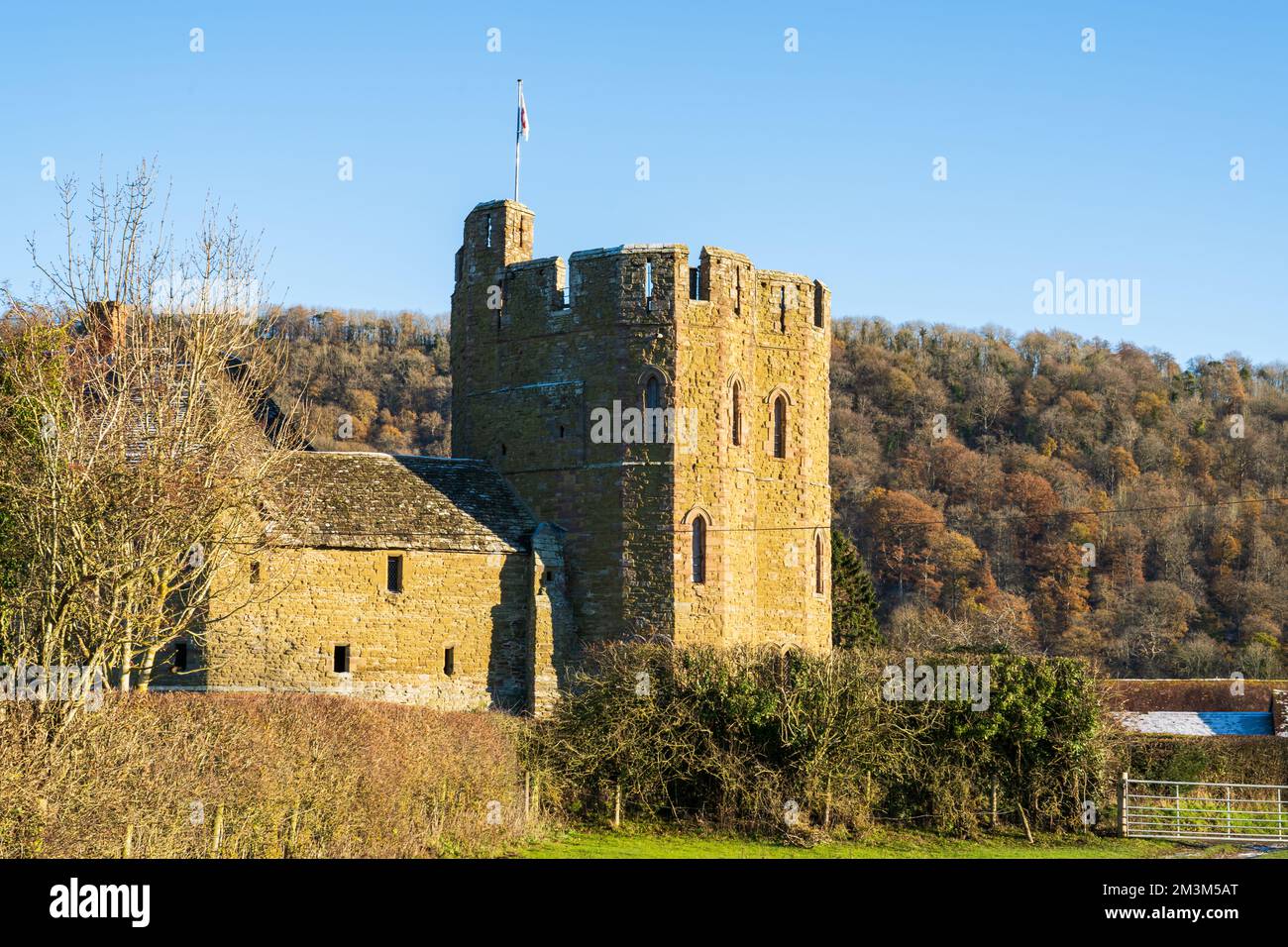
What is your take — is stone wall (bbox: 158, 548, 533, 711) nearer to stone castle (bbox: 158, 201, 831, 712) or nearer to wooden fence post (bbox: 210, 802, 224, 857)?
stone castle (bbox: 158, 201, 831, 712)

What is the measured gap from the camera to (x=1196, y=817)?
29.6 meters

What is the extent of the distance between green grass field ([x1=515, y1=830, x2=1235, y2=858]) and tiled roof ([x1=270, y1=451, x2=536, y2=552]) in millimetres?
8043

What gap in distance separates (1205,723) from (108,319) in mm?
30855

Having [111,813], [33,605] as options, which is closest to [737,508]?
[33,605]

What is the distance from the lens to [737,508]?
112 feet

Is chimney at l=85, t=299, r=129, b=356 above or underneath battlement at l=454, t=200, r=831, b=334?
underneath

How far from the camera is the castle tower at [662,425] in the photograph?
3331 cm

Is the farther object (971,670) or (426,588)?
(426,588)

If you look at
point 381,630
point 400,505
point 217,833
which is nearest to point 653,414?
point 400,505

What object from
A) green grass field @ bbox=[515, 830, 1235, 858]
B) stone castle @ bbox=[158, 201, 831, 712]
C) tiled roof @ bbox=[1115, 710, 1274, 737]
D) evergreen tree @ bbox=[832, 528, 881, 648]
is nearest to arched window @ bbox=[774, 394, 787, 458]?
stone castle @ bbox=[158, 201, 831, 712]

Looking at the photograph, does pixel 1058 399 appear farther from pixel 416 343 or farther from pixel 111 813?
pixel 111 813

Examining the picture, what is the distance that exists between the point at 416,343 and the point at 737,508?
61938 millimetres

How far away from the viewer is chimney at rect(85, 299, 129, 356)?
21.8m

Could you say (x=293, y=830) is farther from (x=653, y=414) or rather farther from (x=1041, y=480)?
(x=1041, y=480)
